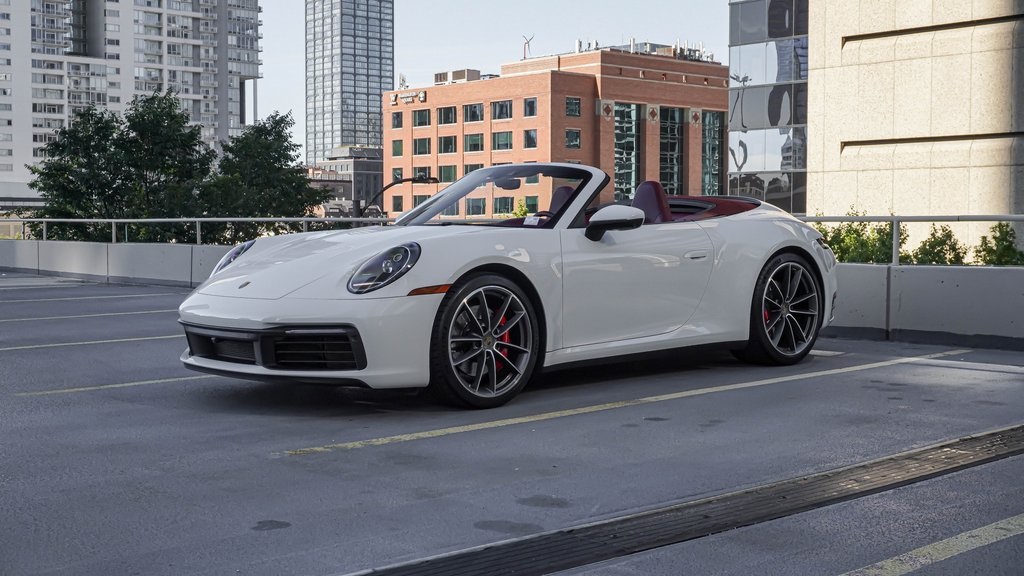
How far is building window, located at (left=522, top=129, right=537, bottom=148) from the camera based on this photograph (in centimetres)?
12481

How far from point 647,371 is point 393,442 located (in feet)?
9.38

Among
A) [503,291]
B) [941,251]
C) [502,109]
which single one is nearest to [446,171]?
[502,109]

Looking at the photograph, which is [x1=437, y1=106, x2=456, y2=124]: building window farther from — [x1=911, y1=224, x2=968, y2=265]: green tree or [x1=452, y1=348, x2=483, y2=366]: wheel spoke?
[x1=452, y1=348, x2=483, y2=366]: wheel spoke

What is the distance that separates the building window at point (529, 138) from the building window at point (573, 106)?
4.16 m

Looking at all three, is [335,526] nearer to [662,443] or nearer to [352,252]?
[662,443]

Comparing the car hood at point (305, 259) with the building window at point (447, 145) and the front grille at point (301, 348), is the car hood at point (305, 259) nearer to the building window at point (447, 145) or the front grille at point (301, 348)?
the front grille at point (301, 348)

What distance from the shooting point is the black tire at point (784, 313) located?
7793 millimetres

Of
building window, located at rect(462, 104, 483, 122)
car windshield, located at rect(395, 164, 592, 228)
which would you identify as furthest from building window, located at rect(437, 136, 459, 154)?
car windshield, located at rect(395, 164, 592, 228)

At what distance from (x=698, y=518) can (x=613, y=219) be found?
291cm

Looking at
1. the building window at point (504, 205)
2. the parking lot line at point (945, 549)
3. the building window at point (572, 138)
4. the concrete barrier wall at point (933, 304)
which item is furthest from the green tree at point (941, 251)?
the building window at point (572, 138)

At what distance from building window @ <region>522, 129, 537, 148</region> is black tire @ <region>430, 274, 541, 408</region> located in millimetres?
119107

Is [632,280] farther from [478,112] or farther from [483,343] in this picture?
[478,112]

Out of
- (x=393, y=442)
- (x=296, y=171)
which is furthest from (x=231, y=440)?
(x=296, y=171)

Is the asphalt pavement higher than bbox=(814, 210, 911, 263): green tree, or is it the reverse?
bbox=(814, 210, 911, 263): green tree
